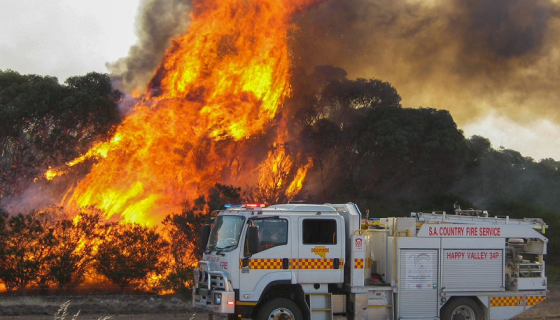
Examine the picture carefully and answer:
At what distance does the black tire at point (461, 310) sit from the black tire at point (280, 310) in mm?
3619

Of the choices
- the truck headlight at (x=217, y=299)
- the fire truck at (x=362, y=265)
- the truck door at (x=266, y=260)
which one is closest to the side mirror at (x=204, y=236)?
the fire truck at (x=362, y=265)

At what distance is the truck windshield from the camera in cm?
1484

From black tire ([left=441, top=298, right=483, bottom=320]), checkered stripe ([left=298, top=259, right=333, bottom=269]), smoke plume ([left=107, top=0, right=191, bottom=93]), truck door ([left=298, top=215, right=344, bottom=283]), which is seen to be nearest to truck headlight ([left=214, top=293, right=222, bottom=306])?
truck door ([left=298, top=215, right=344, bottom=283])

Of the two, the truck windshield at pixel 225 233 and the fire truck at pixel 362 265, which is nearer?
the fire truck at pixel 362 265

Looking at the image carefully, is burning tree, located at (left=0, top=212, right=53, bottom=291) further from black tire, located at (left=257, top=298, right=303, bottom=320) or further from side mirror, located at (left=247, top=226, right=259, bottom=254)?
side mirror, located at (left=247, top=226, right=259, bottom=254)

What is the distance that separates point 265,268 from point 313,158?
23758 millimetres

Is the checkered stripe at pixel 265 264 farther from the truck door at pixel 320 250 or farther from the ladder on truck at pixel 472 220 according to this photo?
the ladder on truck at pixel 472 220

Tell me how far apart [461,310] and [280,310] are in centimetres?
452

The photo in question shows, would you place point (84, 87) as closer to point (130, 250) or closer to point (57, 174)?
point (57, 174)

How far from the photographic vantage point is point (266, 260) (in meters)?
14.7

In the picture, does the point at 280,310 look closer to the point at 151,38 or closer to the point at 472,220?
the point at 472,220

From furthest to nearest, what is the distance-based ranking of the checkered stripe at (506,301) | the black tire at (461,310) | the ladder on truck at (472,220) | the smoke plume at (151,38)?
the smoke plume at (151,38)
the ladder on truck at (472,220)
the checkered stripe at (506,301)
the black tire at (461,310)

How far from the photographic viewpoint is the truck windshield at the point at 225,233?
14.8 metres

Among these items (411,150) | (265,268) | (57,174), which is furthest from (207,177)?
(265,268)
